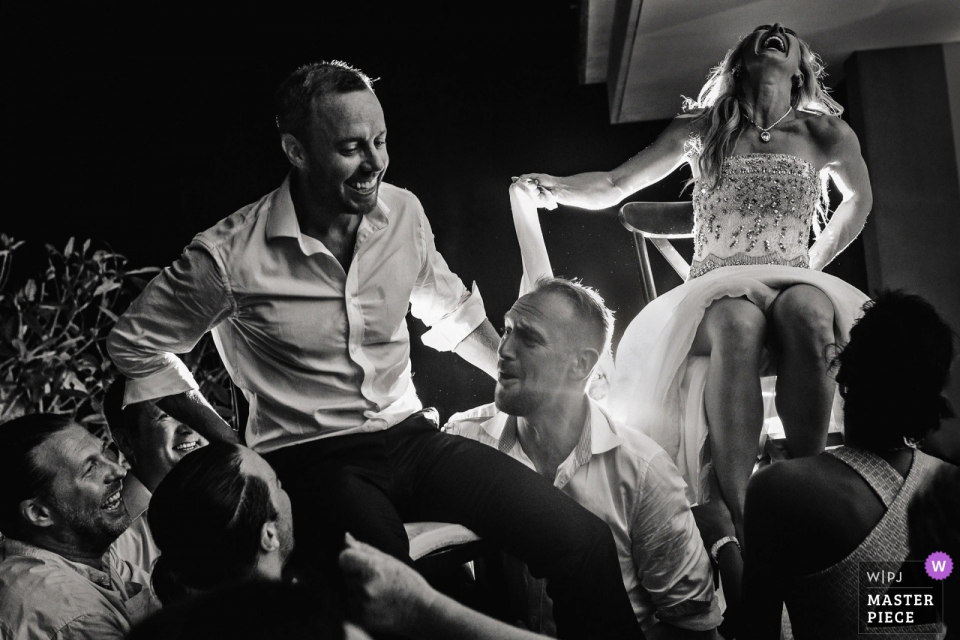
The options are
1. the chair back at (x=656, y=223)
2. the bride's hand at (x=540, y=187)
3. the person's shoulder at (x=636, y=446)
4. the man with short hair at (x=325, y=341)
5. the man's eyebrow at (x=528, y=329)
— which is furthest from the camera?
the chair back at (x=656, y=223)

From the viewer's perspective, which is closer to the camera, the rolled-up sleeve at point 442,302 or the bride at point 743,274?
the rolled-up sleeve at point 442,302

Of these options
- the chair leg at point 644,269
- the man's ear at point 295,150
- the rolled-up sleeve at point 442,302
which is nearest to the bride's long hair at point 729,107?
the chair leg at point 644,269

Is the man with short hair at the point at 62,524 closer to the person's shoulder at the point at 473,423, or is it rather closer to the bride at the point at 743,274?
the person's shoulder at the point at 473,423

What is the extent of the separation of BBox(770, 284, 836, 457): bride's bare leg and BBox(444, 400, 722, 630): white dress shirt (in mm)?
362

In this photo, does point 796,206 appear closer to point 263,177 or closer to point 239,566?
point 239,566

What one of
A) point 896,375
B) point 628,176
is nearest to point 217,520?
point 896,375

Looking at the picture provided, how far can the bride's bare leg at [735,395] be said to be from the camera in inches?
94.5

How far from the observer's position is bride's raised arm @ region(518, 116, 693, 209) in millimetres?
2961

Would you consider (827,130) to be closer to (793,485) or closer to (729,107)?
(729,107)

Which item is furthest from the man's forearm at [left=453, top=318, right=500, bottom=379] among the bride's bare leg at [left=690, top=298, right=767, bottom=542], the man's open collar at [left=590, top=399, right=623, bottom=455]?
the bride's bare leg at [left=690, top=298, right=767, bottom=542]

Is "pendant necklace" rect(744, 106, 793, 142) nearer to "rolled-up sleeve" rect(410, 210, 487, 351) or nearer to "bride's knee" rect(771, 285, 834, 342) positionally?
"bride's knee" rect(771, 285, 834, 342)

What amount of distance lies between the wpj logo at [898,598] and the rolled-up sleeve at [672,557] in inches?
20.2

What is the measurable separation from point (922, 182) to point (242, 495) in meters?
3.29

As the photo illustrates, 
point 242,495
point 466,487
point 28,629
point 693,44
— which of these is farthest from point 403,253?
point 693,44
